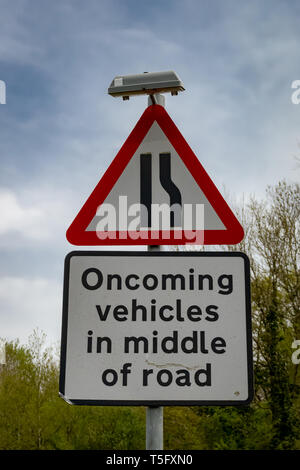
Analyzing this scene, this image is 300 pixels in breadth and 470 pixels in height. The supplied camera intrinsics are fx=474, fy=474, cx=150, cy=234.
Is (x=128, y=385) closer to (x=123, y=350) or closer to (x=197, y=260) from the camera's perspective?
(x=123, y=350)

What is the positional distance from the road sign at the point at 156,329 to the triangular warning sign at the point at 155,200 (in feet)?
0.35

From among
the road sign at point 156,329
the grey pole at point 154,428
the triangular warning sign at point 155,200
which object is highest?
the triangular warning sign at point 155,200

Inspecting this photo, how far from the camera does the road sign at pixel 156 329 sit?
154 cm

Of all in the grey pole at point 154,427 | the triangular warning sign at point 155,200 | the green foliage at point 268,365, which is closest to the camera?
the grey pole at point 154,427

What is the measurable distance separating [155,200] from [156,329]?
0.49 meters

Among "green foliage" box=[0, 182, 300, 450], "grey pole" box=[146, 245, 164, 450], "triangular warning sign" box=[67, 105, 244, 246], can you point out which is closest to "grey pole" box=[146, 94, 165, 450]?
"grey pole" box=[146, 245, 164, 450]

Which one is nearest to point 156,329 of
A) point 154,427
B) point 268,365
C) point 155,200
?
point 154,427

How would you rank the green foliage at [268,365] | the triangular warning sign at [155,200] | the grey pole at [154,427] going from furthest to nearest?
the green foliage at [268,365] → the triangular warning sign at [155,200] → the grey pole at [154,427]

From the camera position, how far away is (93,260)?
1683 millimetres

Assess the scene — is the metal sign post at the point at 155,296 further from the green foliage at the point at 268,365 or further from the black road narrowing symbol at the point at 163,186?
the green foliage at the point at 268,365

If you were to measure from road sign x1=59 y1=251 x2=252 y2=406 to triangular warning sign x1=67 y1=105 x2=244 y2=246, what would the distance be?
0.35ft

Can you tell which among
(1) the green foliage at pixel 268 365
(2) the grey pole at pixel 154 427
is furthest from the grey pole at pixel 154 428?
(1) the green foliage at pixel 268 365

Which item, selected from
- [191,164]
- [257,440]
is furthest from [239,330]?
[257,440]

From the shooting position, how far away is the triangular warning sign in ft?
5.70
